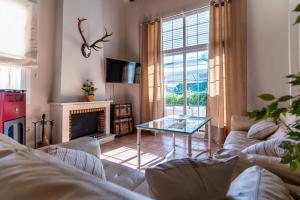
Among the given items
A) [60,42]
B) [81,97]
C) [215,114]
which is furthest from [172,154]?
[60,42]

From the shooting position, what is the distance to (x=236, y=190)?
845mm

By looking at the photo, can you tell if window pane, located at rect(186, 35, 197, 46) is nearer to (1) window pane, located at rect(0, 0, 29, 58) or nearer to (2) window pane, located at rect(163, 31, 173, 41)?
(2) window pane, located at rect(163, 31, 173, 41)

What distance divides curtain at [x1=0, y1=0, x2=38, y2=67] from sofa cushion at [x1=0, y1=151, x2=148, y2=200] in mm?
3192

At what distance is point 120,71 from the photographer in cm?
483

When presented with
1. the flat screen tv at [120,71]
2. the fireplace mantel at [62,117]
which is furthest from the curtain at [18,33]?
the flat screen tv at [120,71]

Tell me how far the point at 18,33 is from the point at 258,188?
4.01 metres

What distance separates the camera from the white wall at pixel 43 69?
350 cm

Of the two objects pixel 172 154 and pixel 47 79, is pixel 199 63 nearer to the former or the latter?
pixel 172 154

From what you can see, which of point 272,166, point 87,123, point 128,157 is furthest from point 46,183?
point 87,123

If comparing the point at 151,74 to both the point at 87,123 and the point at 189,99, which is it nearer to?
the point at 189,99

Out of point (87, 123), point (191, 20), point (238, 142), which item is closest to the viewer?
point (238, 142)

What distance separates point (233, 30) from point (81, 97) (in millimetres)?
3587

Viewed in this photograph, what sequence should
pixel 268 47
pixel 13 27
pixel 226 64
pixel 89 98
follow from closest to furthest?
1. pixel 13 27
2. pixel 268 47
3. pixel 226 64
4. pixel 89 98

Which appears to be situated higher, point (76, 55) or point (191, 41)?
point (191, 41)
